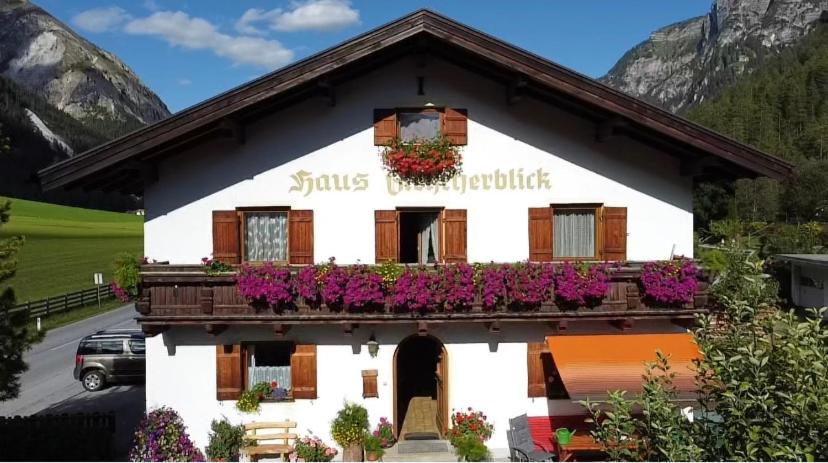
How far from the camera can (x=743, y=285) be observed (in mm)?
5676

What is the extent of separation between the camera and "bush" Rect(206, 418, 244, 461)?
11.3 meters

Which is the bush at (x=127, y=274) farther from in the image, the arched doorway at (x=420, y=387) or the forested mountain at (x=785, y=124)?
the forested mountain at (x=785, y=124)

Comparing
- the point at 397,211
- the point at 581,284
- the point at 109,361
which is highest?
the point at 397,211

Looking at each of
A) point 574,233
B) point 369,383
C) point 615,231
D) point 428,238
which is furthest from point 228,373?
point 615,231

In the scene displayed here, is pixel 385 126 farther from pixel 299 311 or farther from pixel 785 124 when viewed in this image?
pixel 785 124

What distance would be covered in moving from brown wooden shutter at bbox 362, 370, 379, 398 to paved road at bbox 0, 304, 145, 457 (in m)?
5.76

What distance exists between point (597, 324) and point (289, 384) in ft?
20.7

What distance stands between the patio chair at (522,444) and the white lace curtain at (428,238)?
3.61 m

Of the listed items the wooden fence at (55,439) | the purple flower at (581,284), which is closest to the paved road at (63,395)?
the wooden fence at (55,439)

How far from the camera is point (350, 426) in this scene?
1130 cm

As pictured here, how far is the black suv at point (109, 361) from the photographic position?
1847cm

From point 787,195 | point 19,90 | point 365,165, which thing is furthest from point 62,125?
point 365,165

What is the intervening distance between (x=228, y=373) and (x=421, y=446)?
4.09 meters

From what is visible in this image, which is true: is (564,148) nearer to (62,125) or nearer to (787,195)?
(787,195)
